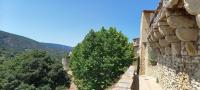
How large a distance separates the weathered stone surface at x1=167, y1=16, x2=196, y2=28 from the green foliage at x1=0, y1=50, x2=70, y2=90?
37077 millimetres

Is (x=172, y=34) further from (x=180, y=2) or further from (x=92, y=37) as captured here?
(x=92, y=37)

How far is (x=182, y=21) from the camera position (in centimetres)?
831

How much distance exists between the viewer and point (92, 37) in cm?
3859

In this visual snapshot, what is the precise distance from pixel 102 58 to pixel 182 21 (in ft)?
90.1

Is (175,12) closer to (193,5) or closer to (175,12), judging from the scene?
(175,12)

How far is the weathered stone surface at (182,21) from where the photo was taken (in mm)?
8227

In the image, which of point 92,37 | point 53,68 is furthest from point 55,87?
point 92,37

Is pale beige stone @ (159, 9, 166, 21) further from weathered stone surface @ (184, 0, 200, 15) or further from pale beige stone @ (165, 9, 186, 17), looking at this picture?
weathered stone surface @ (184, 0, 200, 15)

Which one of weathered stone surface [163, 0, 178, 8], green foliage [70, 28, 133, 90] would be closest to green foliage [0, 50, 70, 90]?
green foliage [70, 28, 133, 90]

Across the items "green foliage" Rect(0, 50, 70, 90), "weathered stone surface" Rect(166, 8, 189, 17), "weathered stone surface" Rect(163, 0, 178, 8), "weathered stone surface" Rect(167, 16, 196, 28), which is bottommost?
"green foliage" Rect(0, 50, 70, 90)

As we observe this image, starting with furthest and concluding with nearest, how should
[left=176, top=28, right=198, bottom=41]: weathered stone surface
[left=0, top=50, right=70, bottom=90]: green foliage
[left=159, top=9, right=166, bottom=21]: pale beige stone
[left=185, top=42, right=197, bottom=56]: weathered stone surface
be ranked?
[left=0, top=50, right=70, bottom=90]: green foliage, [left=159, top=9, right=166, bottom=21]: pale beige stone, [left=185, top=42, right=197, bottom=56]: weathered stone surface, [left=176, top=28, right=198, bottom=41]: weathered stone surface

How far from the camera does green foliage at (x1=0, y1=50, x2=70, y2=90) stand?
46.1m

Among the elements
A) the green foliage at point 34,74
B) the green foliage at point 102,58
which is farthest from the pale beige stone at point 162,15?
the green foliage at point 34,74

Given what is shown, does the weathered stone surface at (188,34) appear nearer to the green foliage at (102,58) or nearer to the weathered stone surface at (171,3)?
the weathered stone surface at (171,3)
